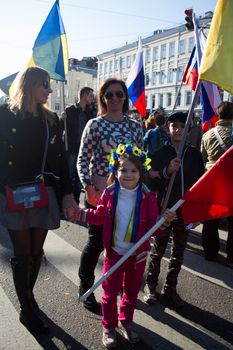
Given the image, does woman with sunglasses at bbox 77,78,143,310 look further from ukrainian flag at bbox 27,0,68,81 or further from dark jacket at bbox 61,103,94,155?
dark jacket at bbox 61,103,94,155

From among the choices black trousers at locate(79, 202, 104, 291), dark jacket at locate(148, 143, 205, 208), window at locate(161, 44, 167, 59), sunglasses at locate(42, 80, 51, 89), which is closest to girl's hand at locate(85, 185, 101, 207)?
black trousers at locate(79, 202, 104, 291)

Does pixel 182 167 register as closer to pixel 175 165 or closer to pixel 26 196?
pixel 175 165

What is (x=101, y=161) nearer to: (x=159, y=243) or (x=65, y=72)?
(x=159, y=243)

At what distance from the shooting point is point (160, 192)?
3912 mm

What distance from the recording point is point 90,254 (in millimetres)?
3525

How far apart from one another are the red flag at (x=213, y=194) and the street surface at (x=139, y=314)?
102cm

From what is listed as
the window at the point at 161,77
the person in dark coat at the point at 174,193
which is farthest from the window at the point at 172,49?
the person in dark coat at the point at 174,193

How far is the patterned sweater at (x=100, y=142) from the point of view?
3.40 meters

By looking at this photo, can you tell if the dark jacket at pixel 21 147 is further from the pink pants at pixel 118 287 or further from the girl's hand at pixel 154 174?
the girl's hand at pixel 154 174

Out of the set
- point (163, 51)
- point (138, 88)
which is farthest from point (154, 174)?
point (163, 51)

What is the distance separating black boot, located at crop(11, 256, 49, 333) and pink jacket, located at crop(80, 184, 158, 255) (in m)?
0.57

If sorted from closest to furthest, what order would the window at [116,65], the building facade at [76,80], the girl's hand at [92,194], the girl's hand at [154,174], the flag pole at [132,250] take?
the flag pole at [132,250] → the girl's hand at [92,194] → the girl's hand at [154,174] → the window at [116,65] → the building facade at [76,80]

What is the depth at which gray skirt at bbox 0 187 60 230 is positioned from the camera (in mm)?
2945

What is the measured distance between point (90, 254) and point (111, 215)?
0.70 metres
